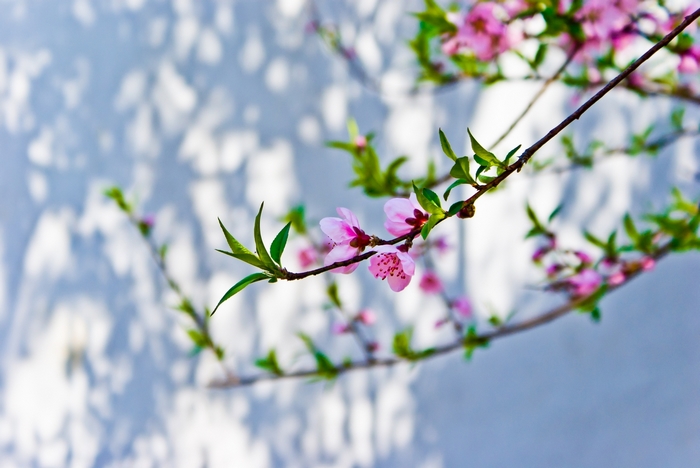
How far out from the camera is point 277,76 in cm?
168

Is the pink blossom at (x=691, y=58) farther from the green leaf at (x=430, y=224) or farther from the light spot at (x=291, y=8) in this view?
the light spot at (x=291, y=8)

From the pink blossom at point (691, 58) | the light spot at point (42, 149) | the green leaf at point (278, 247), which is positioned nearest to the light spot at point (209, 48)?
the light spot at point (42, 149)

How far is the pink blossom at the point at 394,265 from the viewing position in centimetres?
48

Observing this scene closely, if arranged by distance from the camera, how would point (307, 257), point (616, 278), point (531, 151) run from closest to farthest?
1. point (531, 151)
2. point (616, 278)
3. point (307, 257)

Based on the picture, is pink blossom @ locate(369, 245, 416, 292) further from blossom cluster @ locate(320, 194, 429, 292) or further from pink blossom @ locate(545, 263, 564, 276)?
pink blossom @ locate(545, 263, 564, 276)

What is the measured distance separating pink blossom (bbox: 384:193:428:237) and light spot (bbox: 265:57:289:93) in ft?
4.14

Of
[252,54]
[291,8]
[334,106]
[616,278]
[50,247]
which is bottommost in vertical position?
[616,278]

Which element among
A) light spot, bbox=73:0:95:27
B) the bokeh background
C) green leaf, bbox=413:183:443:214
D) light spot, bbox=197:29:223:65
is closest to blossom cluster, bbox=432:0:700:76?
green leaf, bbox=413:183:443:214

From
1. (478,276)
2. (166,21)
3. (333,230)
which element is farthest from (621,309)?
(166,21)

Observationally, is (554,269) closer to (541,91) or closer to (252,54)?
(541,91)

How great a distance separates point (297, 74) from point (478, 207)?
26.7 inches

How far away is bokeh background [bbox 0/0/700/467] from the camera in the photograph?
1644mm

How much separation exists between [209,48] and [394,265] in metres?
1.40

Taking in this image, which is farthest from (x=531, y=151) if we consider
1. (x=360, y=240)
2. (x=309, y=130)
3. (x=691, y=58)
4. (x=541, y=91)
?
(x=309, y=130)
